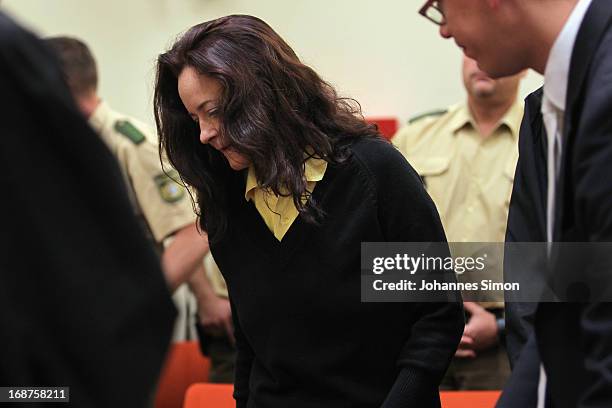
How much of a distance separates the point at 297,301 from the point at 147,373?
0.93m

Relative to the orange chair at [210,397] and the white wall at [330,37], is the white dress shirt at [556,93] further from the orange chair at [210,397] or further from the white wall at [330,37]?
the white wall at [330,37]

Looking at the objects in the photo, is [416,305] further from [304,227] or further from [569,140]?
[569,140]

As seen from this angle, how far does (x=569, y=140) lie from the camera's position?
1123 mm

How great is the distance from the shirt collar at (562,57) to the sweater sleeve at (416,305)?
0.56m

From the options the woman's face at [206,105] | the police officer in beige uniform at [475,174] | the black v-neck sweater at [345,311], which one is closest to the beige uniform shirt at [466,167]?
the police officer in beige uniform at [475,174]

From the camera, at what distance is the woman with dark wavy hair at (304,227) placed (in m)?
1.69

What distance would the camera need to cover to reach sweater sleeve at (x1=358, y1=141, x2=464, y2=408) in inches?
66.0

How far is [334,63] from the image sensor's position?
155 inches

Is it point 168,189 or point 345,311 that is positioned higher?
point 345,311

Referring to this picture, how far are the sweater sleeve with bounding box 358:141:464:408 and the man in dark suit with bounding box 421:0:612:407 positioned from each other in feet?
1.52

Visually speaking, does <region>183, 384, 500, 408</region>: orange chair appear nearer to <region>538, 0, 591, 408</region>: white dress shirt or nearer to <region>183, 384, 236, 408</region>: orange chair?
<region>183, 384, 236, 408</region>: orange chair

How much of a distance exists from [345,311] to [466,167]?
5.24 ft

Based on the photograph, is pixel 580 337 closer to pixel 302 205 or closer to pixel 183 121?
pixel 302 205

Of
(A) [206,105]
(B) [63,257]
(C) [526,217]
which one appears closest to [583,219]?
(C) [526,217]
